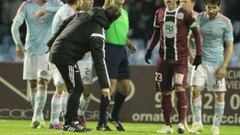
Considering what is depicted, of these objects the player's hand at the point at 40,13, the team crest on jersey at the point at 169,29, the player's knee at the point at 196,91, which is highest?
the player's hand at the point at 40,13

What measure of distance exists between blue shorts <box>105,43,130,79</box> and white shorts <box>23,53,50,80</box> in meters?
1.29

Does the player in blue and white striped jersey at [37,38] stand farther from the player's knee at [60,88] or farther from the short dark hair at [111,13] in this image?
the short dark hair at [111,13]

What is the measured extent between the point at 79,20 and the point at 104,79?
1084mm

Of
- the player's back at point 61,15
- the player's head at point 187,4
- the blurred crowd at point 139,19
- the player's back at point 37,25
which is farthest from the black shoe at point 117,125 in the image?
the blurred crowd at point 139,19

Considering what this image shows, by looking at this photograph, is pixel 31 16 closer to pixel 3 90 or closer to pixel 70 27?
pixel 70 27

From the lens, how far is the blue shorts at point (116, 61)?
14164 millimetres

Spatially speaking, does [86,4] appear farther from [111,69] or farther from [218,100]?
[218,100]

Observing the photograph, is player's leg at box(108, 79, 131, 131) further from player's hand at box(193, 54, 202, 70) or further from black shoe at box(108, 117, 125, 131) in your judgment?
player's hand at box(193, 54, 202, 70)

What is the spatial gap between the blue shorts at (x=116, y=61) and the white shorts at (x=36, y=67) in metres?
1.29

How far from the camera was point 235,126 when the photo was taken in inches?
701

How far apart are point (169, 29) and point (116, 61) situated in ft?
3.92

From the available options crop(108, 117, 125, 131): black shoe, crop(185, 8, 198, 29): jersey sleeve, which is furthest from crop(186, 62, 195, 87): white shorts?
crop(108, 117, 125, 131): black shoe

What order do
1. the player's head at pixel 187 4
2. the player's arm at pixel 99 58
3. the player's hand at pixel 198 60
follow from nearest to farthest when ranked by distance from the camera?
1. the player's arm at pixel 99 58
2. the player's hand at pixel 198 60
3. the player's head at pixel 187 4

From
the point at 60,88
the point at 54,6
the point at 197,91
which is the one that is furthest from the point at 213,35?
the point at 54,6
